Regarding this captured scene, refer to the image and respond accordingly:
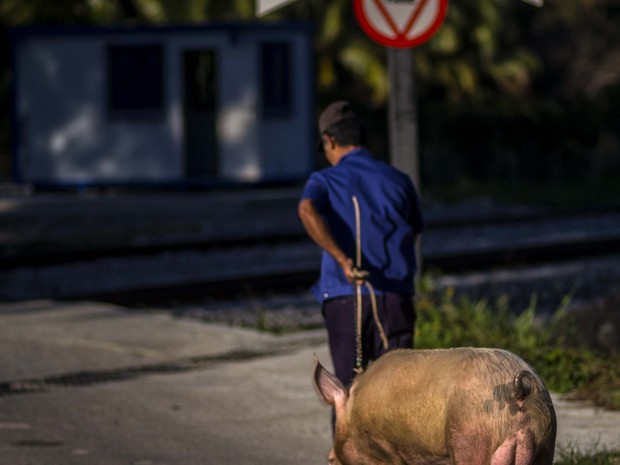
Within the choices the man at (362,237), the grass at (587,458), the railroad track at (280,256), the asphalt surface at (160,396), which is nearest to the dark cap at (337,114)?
the man at (362,237)

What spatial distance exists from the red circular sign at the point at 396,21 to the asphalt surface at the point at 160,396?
2232 millimetres

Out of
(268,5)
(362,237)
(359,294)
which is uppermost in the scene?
(268,5)

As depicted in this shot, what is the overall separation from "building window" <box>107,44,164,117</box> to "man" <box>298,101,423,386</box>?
18438 mm

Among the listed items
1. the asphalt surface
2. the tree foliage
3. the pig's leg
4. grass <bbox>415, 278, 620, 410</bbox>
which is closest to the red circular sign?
grass <bbox>415, 278, 620, 410</bbox>

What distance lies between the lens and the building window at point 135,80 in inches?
979

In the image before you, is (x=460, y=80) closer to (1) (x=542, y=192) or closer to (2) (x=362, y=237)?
(1) (x=542, y=192)

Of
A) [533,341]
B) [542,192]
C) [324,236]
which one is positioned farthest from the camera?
[542,192]

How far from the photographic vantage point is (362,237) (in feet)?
21.4

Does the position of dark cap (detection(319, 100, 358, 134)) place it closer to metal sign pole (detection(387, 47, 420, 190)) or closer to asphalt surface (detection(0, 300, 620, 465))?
asphalt surface (detection(0, 300, 620, 465))

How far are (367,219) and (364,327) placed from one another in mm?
483

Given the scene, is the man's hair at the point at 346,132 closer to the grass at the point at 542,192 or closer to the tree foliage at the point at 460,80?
the grass at the point at 542,192

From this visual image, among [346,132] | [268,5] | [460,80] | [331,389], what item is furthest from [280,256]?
[460,80]

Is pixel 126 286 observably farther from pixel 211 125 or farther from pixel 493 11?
pixel 493 11

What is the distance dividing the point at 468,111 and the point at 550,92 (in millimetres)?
20982
